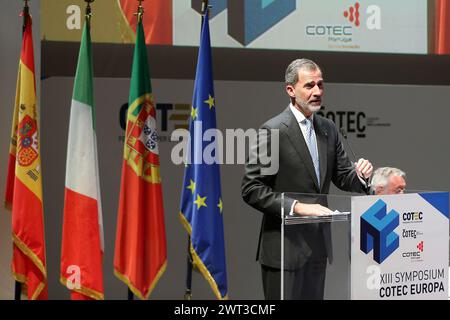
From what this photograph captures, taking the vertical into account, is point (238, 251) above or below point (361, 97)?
below

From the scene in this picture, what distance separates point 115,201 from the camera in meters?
6.44

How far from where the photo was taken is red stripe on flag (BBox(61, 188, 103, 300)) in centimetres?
540

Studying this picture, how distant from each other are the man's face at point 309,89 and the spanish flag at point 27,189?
1828 millimetres

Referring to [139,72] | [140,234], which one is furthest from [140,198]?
[139,72]

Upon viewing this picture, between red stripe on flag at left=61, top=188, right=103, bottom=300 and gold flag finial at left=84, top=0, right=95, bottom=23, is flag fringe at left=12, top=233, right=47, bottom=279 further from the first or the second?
gold flag finial at left=84, top=0, right=95, bottom=23

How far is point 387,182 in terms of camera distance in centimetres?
446

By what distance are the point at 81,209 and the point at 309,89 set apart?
179 centimetres

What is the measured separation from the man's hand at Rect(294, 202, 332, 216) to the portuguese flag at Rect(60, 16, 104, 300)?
209 cm

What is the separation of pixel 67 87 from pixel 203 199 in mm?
1509

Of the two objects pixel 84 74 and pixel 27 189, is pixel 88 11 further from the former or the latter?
pixel 27 189

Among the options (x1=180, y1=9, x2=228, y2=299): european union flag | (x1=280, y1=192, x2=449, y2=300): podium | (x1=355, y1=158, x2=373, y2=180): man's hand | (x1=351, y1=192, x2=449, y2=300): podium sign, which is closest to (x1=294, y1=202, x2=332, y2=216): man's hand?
(x1=280, y1=192, x2=449, y2=300): podium

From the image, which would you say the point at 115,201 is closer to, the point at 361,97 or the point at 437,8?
the point at 361,97
